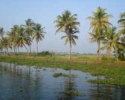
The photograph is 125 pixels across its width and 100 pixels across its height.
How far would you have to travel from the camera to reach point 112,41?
1672 inches

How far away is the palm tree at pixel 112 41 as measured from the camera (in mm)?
41859

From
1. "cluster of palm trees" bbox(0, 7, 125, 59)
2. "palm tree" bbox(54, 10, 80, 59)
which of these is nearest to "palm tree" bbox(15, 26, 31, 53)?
"cluster of palm trees" bbox(0, 7, 125, 59)

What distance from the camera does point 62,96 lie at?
1575cm

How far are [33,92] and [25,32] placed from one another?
182 feet

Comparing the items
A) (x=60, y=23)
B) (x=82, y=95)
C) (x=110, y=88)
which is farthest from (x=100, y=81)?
(x=60, y=23)

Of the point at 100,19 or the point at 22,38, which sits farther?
the point at 22,38

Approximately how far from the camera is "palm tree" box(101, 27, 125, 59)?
41859 mm

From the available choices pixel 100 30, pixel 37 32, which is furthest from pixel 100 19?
pixel 37 32

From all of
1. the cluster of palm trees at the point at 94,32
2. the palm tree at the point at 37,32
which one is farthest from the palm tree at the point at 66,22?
the palm tree at the point at 37,32

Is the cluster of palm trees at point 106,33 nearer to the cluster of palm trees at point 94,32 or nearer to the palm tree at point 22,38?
the cluster of palm trees at point 94,32

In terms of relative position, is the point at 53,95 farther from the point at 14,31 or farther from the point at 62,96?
the point at 14,31

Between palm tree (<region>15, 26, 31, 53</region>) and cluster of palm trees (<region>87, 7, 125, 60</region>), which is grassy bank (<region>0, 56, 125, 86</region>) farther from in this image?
palm tree (<region>15, 26, 31, 53</region>)

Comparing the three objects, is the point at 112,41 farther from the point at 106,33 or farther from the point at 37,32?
the point at 37,32

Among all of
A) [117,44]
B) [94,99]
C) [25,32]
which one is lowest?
[94,99]
